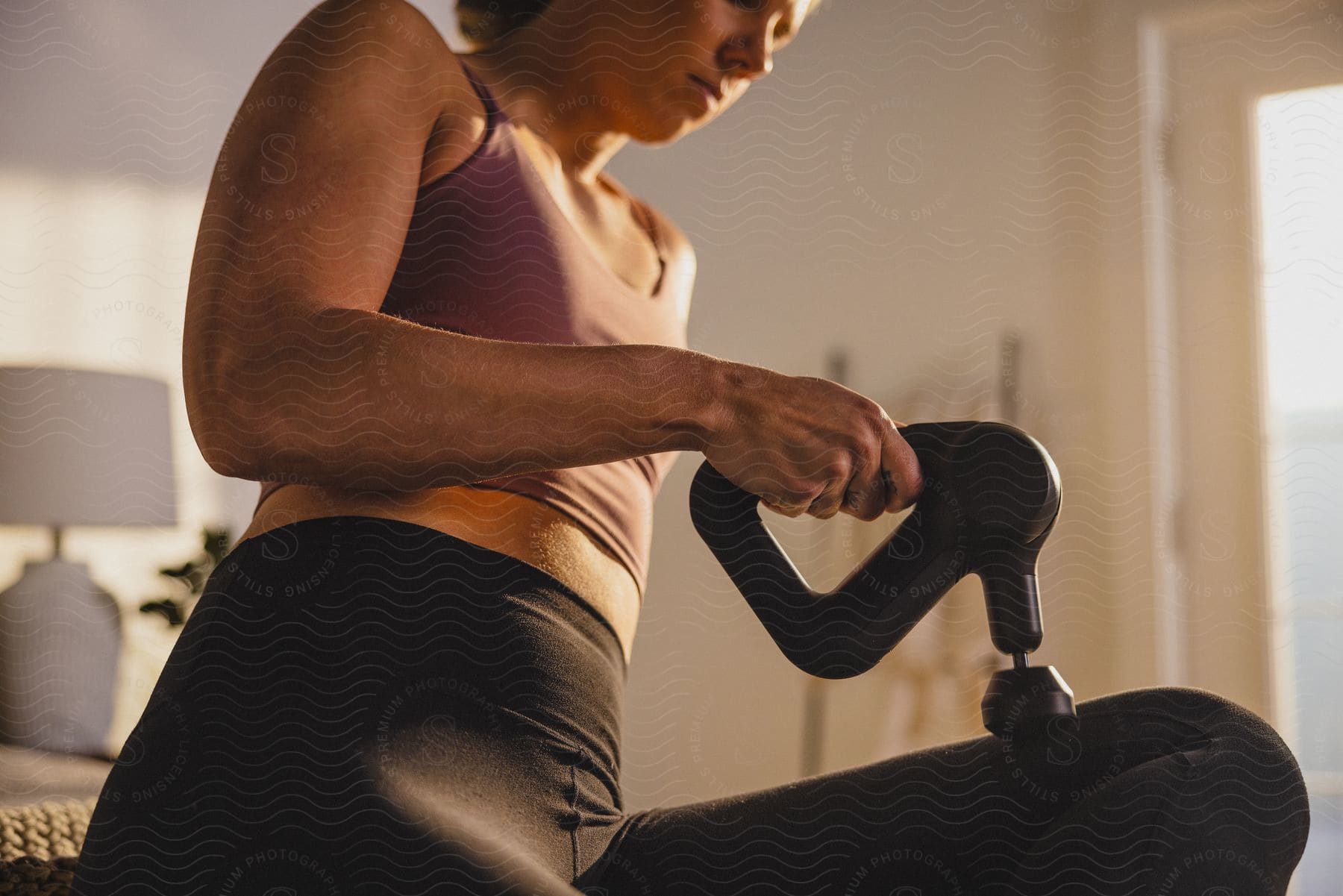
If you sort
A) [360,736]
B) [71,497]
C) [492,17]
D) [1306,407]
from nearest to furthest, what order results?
1. [360,736]
2. [492,17]
3. [71,497]
4. [1306,407]

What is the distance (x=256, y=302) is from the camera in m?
0.36

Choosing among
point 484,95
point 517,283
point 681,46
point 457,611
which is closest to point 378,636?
point 457,611

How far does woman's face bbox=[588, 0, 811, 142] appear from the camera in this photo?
0.54 meters

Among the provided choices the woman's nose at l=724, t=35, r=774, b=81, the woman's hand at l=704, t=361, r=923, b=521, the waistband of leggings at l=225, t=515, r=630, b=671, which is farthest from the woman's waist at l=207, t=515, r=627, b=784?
the woman's nose at l=724, t=35, r=774, b=81

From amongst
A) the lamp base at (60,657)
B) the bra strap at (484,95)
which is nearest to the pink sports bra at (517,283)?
the bra strap at (484,95)

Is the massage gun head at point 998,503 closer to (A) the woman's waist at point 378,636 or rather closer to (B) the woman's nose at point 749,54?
(A) the woman's waist at point 378,636

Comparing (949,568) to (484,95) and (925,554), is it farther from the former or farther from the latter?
(484,95)

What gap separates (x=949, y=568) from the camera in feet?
1.29

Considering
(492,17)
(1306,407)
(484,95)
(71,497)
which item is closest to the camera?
(484,95)

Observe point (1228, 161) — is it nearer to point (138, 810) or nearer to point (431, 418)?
point (431, 418)

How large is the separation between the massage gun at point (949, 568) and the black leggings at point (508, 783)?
3 centimetres

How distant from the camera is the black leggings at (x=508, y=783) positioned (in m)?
0.32

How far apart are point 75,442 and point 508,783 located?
0.91 metres

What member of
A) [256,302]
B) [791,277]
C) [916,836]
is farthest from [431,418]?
[791,277]
